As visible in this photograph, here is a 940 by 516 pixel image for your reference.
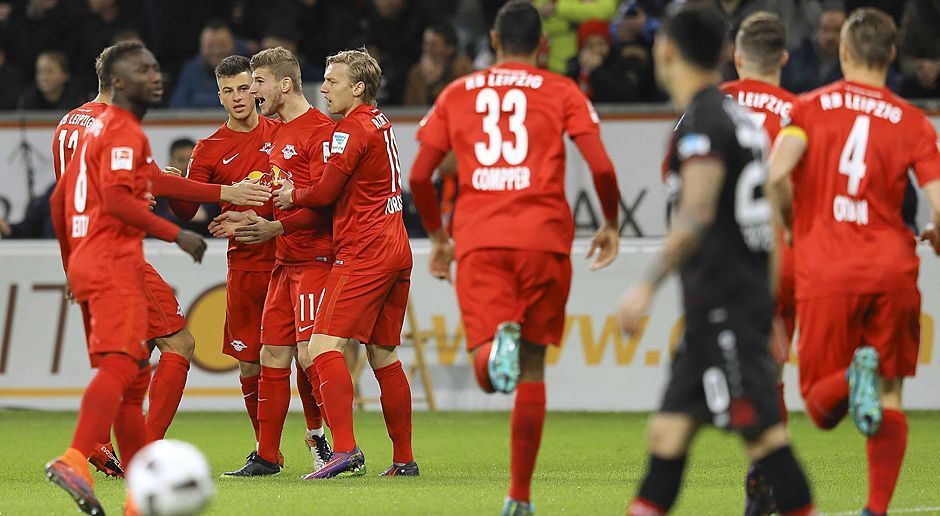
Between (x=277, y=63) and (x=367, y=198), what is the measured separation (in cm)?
98

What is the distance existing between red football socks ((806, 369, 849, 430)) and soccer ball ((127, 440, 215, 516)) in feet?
8.63

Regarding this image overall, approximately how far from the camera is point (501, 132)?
690cm

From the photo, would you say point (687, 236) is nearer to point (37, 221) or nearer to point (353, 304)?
point (353, 304)

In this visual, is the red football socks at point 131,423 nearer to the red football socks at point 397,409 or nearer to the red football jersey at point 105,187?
the red football jersey at point 105,187

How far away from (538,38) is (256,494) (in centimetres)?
282

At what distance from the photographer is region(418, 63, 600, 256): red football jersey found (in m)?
6.86

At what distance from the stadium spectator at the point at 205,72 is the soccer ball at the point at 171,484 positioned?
11.0 meters

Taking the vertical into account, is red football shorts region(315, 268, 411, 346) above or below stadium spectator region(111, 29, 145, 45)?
below

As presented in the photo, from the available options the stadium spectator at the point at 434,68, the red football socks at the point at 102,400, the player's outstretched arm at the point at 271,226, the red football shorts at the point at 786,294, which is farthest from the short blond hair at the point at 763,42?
the stadium spectator at the point at 434,68

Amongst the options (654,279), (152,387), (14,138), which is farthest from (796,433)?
(14,138)

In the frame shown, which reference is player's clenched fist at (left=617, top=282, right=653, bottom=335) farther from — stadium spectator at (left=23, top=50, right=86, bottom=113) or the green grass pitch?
stadium spectator at (left=23, top=50, right=86, bottom=113)

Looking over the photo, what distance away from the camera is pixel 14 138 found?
16250 mm

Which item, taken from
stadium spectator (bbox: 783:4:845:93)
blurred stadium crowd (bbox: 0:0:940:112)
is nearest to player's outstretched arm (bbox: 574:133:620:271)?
blurred stadium crowd (bbox: 0:0:940:112)

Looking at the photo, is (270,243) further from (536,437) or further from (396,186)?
(536,437)
